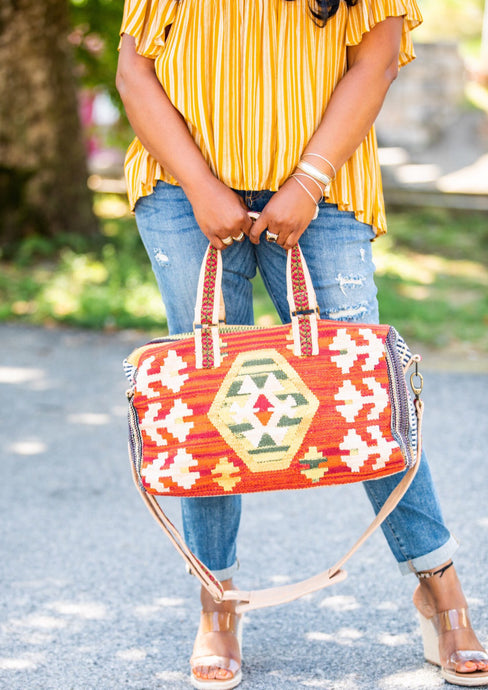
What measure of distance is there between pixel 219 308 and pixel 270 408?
0.84ft

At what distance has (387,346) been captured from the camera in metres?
1.71

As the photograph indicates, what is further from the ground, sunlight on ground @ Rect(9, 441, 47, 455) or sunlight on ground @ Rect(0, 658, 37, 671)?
sunlight on ground @ Rect(9, 441, 47, 455)

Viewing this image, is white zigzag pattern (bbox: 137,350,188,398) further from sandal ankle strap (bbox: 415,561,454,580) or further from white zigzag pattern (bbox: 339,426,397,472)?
sandal ankle strap (bbox: 415,561,454,580)

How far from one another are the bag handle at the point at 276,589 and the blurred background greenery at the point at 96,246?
304cm

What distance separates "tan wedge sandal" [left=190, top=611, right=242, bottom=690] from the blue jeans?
195mm

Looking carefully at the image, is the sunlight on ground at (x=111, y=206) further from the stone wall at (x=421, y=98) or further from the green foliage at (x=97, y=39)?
the stone wall at (x=421, y=98)

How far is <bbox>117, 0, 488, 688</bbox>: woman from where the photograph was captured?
1.71m

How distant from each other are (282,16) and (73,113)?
18.3ft

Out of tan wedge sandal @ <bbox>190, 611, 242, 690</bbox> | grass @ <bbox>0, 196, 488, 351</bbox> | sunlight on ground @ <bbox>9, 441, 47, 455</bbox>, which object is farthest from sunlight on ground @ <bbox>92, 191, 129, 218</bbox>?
tan wedge sandal @ <bbox>190, 611, 242, 690</bbox>

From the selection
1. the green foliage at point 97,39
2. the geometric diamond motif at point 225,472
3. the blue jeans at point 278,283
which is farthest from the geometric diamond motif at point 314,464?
the green foliage at point 97,39

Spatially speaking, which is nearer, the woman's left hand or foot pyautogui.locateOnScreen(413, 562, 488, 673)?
the woman's left hand

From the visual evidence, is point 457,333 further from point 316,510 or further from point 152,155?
point 152,155

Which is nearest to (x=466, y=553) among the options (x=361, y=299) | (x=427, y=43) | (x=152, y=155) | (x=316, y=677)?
(x=316, y=677)

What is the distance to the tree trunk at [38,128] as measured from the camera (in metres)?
6.50
